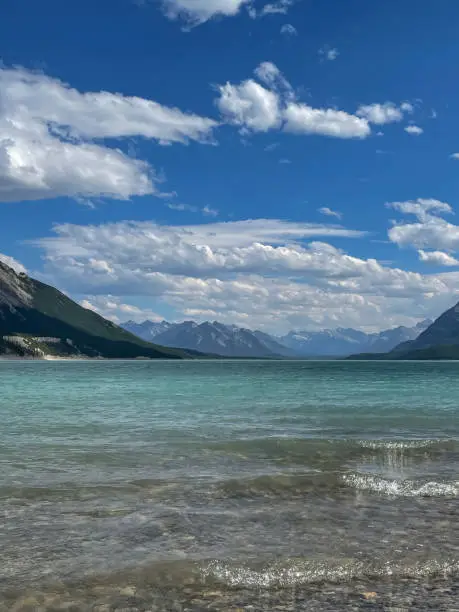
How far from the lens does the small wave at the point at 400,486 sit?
2131 cm

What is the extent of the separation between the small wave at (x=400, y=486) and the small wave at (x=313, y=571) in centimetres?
773

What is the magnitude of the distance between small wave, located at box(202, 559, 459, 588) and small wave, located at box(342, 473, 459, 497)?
7730 millimetres

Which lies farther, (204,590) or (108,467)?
(108,467)

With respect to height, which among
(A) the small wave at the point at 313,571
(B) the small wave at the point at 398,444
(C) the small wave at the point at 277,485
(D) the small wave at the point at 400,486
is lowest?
(B) the small wave at the point at 398,444

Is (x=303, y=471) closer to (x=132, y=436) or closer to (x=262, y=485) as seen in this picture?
(x=262, y=485)

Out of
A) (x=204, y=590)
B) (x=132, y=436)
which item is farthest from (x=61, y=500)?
Answer: (x=132, y=436)

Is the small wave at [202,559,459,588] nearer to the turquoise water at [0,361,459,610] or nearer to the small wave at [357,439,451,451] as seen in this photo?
the turquoise water at [0,361,459,610]

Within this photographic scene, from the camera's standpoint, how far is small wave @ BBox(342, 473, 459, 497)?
2131cm

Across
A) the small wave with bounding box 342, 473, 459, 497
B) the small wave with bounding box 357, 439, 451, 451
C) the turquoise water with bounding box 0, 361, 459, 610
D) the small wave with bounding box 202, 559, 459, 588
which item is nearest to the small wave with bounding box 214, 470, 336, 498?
the turquoise water with bounding box 0, 361, 459, 610

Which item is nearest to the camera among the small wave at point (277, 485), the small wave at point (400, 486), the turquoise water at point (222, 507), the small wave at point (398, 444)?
the turquoise water at point (222, 507)

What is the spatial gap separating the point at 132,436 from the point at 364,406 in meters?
36.8

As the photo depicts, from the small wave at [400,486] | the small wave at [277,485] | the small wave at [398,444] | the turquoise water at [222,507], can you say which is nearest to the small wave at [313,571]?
the turquoise water at [222,507]

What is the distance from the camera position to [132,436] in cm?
3841

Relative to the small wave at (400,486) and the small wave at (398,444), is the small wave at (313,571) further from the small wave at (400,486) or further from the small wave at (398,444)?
the small wave at (398,444)
